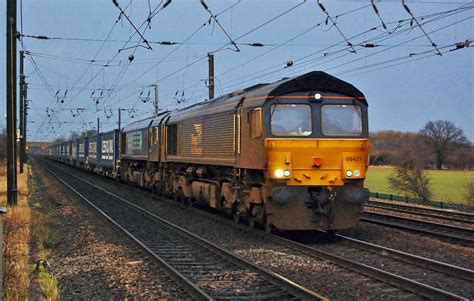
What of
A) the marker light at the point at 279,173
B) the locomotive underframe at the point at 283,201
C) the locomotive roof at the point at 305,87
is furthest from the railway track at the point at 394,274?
the locomotive roof at the point at 305,87

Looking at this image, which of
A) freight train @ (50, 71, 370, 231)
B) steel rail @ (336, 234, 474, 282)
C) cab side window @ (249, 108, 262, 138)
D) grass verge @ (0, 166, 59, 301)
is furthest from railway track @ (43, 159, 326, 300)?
steel rail @ (336, 234, 474, 282)

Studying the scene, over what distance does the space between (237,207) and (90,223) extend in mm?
4525

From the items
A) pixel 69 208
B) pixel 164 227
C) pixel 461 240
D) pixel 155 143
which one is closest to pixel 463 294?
pixel 461 240

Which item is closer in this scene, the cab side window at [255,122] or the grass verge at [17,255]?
the grass verge at [17,255]

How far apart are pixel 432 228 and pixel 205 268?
7748mm

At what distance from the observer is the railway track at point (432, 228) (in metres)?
12.8

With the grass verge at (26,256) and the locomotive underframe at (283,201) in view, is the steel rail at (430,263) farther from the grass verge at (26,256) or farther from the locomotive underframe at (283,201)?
the grass verge at (26,256)

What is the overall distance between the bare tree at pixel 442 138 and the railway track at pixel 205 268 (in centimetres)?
4912

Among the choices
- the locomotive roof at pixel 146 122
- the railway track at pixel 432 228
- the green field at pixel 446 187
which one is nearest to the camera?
the railway track at pixel 432 228

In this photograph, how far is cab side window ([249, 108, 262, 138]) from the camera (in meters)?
12.2

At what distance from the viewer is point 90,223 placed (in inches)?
632

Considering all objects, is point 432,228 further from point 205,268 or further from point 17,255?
point 17,255

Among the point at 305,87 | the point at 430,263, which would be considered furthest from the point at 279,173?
the point at 430,263

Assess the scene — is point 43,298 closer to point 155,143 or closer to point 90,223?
point 90,223
